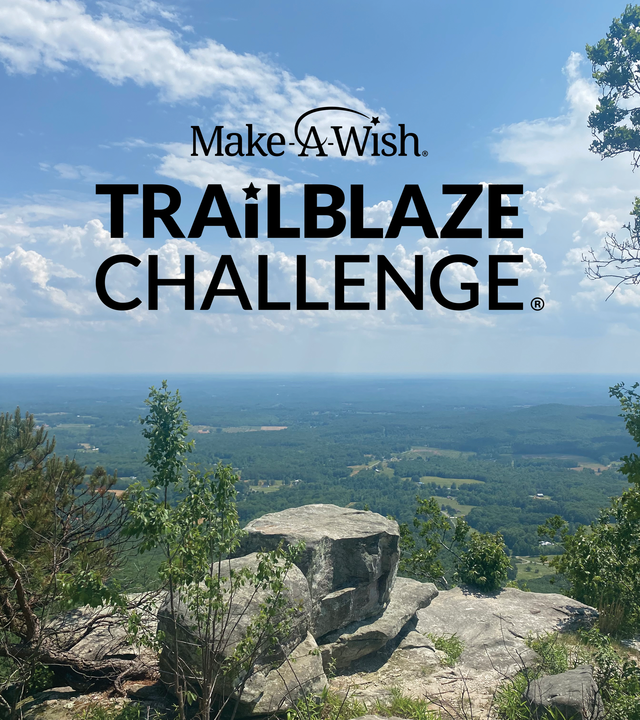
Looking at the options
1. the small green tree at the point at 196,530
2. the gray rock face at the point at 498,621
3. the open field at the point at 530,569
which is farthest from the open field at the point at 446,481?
the small green tree at the point at 196,530

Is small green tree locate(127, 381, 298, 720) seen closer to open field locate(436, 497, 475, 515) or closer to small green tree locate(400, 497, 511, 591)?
small green tree locate(400, 497, 511, 591)

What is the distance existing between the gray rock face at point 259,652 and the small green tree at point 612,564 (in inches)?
350

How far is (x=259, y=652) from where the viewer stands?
816 centimetres

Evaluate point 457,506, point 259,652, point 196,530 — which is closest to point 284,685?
point 259,652

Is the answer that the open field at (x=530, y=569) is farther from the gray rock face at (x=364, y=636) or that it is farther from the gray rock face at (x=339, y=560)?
the gray rock face at (x=339, y=560)

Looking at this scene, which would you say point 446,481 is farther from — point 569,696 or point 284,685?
point 284,685

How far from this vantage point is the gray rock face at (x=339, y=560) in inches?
435

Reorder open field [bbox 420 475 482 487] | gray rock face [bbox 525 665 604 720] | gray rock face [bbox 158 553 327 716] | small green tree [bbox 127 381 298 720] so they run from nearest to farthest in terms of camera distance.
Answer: small green tree [bbox 127 381 298 720] → gray rock face [bbox 525 665 604 720] → gray rock face [bbox 158 553 327 716] → open field [bbox 420 475 482 487]

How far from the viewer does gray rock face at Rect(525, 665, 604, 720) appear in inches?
301

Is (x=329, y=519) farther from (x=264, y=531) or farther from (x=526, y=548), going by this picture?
(x=526, y=548)

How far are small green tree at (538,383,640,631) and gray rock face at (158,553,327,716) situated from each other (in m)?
8.88

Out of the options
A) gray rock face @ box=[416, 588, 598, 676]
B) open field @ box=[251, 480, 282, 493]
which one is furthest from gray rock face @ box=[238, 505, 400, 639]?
open field @ box=[251, 480, 282, 493]

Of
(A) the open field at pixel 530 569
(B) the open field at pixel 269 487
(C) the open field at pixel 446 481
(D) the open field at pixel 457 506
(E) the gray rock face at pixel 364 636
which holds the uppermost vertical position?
(E) the gray rock face at pixel 364 636

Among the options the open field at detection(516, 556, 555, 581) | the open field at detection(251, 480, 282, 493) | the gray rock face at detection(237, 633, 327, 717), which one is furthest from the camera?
the open field at detection(251, 480, 282, 493)
